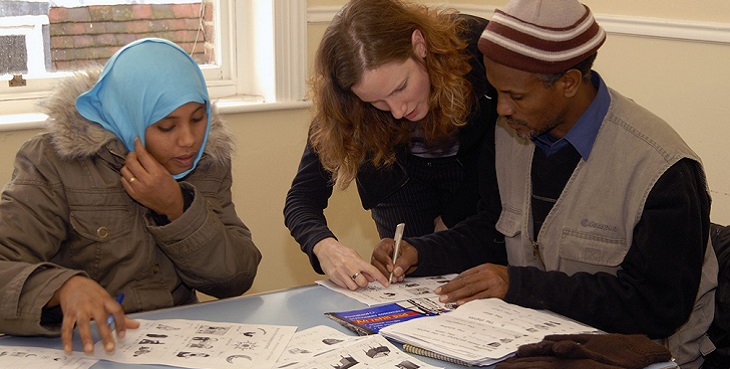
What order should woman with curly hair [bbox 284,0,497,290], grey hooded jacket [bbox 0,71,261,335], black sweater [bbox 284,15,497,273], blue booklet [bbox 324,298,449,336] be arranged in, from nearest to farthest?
blue booklet [bbox 324,298,449,336] → grey hooded jacket [bbox 0,71,261,335] → woman with curly hair [bbox 284,0,497,290] → black sweater [bbox 284,15,497,273]

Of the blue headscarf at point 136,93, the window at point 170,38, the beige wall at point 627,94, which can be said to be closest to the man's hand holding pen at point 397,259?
the blue headscarf at point 136,93

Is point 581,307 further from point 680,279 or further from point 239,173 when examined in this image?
point 239,173

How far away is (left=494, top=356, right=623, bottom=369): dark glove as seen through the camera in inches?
60.9

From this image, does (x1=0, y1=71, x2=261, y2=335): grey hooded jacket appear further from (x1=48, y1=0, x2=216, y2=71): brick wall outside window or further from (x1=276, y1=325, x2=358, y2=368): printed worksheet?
(x1=48, y1=0, x2=216, y2=71): brick wall outside window

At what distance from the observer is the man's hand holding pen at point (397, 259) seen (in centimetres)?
209

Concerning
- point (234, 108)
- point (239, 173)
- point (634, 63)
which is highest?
point (634, 63)

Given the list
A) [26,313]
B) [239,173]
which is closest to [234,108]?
[239,173]

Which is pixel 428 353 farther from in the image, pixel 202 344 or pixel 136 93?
pixel 136 93

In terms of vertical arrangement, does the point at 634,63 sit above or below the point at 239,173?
above

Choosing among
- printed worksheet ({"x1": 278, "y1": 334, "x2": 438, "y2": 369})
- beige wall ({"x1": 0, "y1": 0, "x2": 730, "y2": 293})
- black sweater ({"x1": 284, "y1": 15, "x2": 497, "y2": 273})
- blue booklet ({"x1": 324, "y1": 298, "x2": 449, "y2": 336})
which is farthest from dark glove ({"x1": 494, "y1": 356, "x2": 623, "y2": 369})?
beige wall ({"x1": 0, "y1": 0, "x2": 730, "y2": 293})

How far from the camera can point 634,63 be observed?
2945mm

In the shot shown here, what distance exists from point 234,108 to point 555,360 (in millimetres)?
2050

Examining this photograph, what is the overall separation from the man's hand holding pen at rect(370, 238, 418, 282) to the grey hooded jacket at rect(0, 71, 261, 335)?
13.6 inches

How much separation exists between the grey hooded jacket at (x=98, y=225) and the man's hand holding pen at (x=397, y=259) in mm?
346
